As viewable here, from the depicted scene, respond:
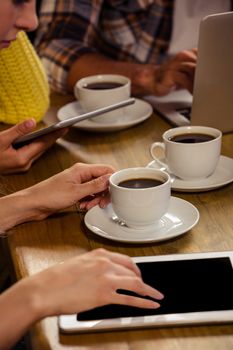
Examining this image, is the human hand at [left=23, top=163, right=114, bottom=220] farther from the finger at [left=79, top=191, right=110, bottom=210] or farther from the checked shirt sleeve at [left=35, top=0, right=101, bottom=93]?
the checked shirt sleeve at [left=35, top=0, right=101, bottom=93]

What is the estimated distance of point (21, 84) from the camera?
5.42ft

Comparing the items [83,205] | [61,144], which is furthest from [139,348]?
[61,144]

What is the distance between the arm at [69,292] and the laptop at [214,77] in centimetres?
67

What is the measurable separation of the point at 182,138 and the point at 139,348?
60 centimetres

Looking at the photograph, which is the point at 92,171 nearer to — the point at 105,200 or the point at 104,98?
the point at 105,200

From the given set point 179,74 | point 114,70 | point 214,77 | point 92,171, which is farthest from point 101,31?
point 92,171

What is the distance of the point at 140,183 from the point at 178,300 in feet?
1.00

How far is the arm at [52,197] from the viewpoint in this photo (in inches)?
49.3

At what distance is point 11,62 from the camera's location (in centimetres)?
163

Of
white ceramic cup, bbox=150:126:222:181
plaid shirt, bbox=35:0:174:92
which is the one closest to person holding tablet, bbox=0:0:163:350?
white ceramic cup, bbox=150:126:222:181

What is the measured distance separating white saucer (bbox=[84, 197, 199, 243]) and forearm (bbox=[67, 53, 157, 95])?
68cm

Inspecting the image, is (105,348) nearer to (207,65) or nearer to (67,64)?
(207,65)

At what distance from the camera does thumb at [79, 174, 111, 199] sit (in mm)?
1250

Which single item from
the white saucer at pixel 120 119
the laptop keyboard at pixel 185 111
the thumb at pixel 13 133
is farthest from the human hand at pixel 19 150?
the laptop keyboard at pixel 185 111
